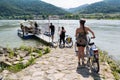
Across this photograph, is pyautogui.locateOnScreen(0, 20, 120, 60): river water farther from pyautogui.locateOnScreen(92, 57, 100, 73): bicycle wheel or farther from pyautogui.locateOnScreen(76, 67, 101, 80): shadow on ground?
pyautogui.locateOnScreen(92, 57, 100, 73): bicycle wheel

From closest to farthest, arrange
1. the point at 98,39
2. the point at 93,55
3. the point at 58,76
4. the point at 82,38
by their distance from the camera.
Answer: the point at 58,76 < the point at 93,55 < the point at 82,38 < the point at 98,39

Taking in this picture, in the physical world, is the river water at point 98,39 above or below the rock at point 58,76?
below

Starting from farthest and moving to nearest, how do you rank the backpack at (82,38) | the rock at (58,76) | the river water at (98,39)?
the river water at (98,39) → the backpack at (82,38) → the rock at (58,76)

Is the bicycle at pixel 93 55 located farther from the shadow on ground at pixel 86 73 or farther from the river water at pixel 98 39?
the river water at pixel 98 39

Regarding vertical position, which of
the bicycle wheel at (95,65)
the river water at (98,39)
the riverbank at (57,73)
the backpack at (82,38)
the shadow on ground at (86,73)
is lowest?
the river water at (98,39)

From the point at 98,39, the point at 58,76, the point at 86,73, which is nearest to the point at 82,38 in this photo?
the point at 86,73

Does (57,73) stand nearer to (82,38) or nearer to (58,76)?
(58,76)

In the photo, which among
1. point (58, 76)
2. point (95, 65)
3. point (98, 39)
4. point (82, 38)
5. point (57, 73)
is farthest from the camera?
point (98, 39)

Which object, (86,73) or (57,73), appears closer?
(86,73)

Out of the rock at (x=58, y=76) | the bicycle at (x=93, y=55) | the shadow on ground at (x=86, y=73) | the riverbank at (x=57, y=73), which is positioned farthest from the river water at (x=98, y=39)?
the rock at (x=58, y=76)

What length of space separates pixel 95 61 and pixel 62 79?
165 cm

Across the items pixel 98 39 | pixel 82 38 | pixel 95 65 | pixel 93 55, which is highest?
pixel 82 38

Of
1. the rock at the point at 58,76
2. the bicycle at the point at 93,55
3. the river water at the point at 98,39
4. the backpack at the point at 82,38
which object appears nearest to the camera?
the rock at the point at 58,76

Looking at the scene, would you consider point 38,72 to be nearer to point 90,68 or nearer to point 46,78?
point 46,78
